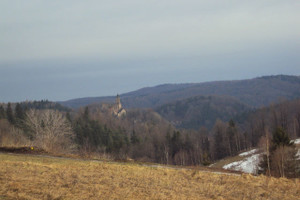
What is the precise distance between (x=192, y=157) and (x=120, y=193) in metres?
81.3

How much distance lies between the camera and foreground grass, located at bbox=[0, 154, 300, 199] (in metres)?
10.1

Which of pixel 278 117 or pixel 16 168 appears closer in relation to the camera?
pixel 16 168

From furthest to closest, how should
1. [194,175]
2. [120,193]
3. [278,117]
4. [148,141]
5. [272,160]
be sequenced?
[148,141] → [278,117] → [272,160] → [194,175] → [120,193]

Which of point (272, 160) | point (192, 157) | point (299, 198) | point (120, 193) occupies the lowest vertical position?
point (192, 157)

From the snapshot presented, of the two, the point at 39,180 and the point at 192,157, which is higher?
the point at 39,180

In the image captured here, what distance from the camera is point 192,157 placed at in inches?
3533

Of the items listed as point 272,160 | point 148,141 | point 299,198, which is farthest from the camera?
point 148,141

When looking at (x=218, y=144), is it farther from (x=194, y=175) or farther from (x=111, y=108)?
(x=111, y=108)

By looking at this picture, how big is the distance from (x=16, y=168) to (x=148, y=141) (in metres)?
92.6

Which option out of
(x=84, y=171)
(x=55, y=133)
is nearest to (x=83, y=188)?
(x=84, y=171)

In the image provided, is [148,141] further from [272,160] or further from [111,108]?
[111,108]

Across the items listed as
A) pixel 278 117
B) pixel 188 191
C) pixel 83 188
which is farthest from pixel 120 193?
pixel 278 117

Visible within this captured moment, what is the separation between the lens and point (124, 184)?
12000 millimetres

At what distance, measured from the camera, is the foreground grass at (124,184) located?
10125mm
